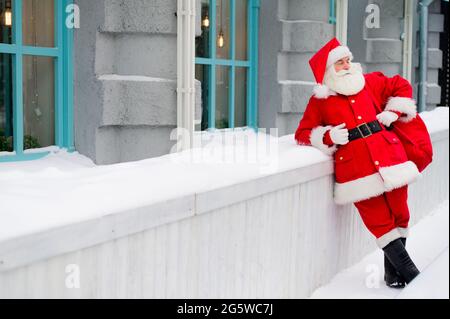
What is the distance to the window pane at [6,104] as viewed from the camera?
4.34m

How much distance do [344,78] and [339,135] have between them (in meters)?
0.35

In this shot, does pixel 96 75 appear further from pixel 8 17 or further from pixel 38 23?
pixel 8 17

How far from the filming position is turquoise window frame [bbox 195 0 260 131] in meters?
5.91

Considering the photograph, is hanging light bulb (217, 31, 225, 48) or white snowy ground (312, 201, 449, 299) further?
hanging light bulb (217, 31, 225, 48)

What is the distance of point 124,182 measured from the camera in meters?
2.62

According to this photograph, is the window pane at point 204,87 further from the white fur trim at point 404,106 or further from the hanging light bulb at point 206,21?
the white fur trim at point 404,106

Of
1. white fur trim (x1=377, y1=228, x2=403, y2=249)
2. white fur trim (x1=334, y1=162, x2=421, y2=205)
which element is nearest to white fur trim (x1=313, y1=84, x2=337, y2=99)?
white fur trim (x1=334, y1=162, x2=421, y2=205)

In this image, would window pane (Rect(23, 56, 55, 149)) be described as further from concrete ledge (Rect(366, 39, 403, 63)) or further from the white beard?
concrete ledge (Rect(366, 39, 403, 63))

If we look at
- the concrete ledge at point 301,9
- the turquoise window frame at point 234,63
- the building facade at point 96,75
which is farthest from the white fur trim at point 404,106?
the concrete ledge at point 301,9

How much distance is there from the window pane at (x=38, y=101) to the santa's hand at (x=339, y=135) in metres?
1.79

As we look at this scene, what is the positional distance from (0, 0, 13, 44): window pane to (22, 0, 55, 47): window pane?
4.5 inches

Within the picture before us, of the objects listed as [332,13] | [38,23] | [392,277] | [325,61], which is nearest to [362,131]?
[325,61]

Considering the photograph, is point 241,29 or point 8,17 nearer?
point 8,17
